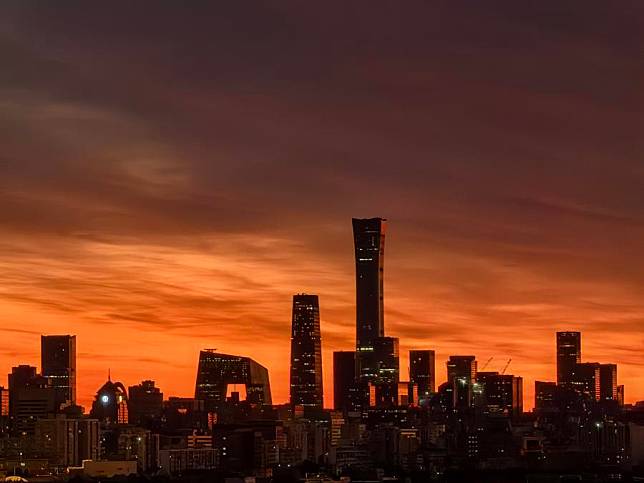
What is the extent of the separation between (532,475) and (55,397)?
45.9 metres

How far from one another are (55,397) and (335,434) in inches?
1306

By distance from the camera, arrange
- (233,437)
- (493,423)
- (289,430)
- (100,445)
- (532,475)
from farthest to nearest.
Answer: (493,423)
(289,430)
(233,437)
(100,445)
(532,475)

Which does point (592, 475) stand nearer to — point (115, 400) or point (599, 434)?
point (599, 434)

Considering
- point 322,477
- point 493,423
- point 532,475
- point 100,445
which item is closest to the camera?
point 322,477

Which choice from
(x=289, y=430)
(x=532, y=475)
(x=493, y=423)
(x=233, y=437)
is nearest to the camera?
(x=532, y=475)

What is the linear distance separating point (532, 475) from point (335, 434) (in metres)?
46.2

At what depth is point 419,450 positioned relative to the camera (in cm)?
17488

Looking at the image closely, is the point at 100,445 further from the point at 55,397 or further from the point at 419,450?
the point at 419,450

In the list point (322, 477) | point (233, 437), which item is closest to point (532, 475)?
point (322, 477)

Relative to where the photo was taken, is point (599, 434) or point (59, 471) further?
point (599, 434)

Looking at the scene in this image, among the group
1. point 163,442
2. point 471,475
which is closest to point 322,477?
point 471,475

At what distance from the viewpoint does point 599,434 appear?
18662 centimetres

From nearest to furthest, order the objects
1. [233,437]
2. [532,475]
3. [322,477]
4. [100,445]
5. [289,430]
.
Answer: [322,477] < [532,475] < [100,445] < [233,437] < [289,430]

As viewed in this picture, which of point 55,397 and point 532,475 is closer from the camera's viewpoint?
point 532,475
